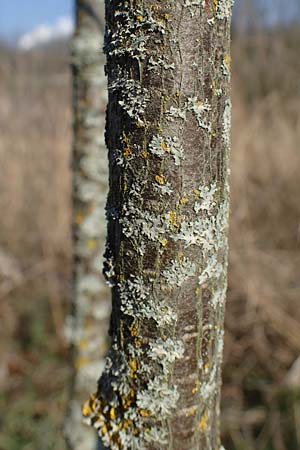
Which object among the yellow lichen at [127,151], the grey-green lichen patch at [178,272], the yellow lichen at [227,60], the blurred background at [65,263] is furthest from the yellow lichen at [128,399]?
the blurred background at [65,263]

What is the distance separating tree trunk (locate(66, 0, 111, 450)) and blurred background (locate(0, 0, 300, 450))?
2.28 ft

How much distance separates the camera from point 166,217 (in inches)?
19.8

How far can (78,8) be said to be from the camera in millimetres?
1501

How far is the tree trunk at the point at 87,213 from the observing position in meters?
1.51

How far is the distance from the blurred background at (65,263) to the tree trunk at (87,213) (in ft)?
2.28

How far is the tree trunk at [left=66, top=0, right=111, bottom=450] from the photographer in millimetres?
1509

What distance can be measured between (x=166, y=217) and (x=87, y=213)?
1.11 metres

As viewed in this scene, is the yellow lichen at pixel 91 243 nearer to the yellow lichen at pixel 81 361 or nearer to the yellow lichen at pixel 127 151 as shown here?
the yellow lichen at pixel 81 361

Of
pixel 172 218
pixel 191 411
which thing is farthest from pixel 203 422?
pixel 172 218

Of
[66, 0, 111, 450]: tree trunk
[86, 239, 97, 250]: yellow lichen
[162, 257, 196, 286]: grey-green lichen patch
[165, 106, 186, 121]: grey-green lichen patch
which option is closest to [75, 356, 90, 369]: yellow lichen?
[66, 0, 111, 450]: tree trunk

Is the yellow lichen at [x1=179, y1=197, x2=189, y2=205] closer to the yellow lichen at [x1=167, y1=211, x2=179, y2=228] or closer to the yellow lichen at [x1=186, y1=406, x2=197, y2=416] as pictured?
the yellow lichen at [x1=167, y1=211, x2=179, y2=228]

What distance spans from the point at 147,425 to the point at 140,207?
255 millimetres

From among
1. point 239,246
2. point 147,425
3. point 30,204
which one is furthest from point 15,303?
point 147,425

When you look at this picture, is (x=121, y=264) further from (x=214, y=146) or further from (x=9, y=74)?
(x=9, y=74)
